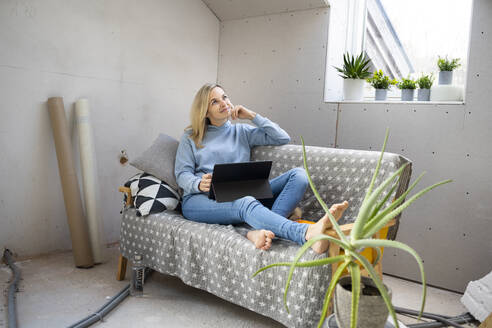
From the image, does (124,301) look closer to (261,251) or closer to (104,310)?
(104,310)

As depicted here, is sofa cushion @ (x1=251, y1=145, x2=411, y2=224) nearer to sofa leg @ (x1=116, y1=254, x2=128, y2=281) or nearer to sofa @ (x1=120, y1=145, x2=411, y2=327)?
sofa @ (x1=120, y1=145, x2=411, y2=327)

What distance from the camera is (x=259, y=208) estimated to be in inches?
73.4

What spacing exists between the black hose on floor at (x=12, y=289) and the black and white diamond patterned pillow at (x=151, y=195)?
0.72 meters

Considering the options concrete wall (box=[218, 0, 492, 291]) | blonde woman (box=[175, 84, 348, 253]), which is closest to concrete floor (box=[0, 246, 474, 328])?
concrete wall (box=[218, 0, 492, 291])

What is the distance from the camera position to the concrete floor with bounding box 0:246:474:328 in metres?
1.84

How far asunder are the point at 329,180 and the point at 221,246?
753 mm

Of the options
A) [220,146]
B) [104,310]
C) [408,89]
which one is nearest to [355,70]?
[408,89]

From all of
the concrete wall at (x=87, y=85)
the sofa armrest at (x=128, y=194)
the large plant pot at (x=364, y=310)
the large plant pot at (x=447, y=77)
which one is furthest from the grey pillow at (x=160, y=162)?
the large plant pot at (x=447, y=77)

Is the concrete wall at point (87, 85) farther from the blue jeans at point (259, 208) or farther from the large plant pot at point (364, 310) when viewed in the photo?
the large plant pot at point (364, 310)

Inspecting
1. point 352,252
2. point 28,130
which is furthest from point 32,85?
point 352,252

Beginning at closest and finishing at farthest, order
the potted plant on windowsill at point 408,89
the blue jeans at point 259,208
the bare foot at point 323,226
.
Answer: the bare foot at point 323,226
the blue jeans at point 259,208
the potted plant on windowsill at point 408,89

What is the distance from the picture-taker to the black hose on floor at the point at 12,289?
68.1 inches

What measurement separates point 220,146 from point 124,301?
1018 mm

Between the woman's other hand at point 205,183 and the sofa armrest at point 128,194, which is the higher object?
the woman's other hand at point 205,183
